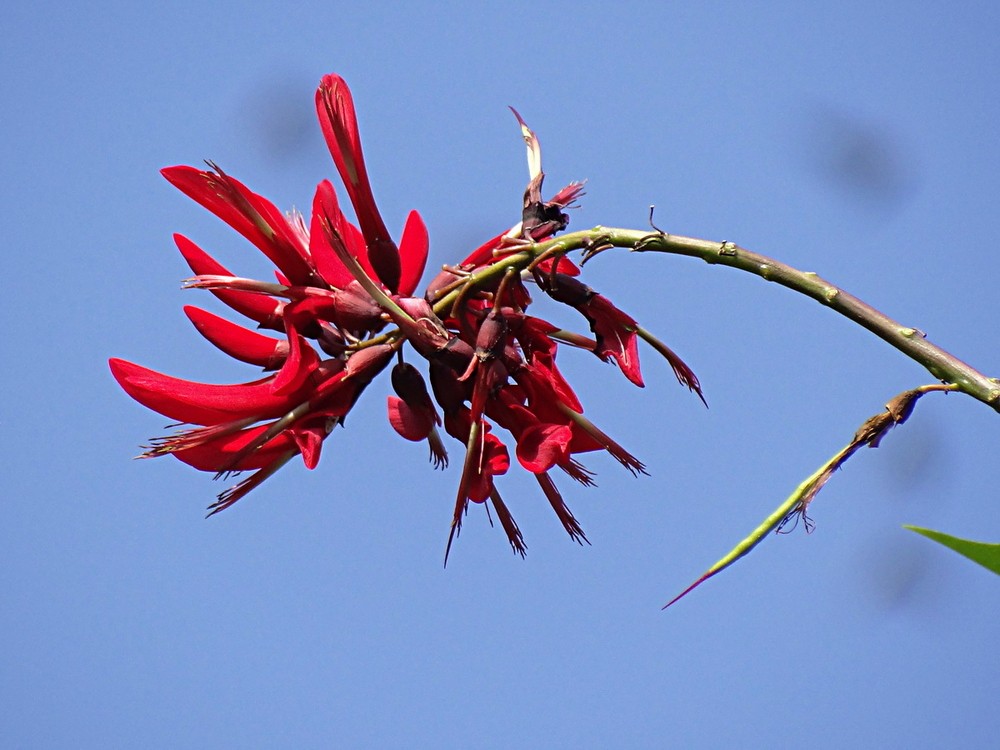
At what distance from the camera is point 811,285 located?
5.03 ft

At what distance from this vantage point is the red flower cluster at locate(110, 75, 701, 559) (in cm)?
183

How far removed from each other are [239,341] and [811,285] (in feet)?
3.16

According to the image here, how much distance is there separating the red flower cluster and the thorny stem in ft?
0.52

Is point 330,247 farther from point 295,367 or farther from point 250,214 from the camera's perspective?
point 295,367

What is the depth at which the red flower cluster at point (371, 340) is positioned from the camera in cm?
183

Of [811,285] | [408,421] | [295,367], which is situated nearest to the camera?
[811,285]

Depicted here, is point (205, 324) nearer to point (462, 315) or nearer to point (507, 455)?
point (462, 315)

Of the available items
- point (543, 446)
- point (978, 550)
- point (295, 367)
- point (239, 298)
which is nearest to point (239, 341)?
point (239, 298)

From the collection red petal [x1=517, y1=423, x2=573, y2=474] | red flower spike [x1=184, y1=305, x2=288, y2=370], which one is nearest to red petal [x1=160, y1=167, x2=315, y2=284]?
red flower spike [x1=184, y1=305, x2=288, y2=370]

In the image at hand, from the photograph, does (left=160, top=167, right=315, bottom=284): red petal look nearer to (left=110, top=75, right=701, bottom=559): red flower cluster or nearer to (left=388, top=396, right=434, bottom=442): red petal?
(left=110, top=75, right=701, bottom=559): red flower cluster

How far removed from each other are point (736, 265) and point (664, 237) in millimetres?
114

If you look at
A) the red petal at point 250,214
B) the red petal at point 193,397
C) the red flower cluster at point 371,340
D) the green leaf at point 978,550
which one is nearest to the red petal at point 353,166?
the red flower cluster at point 371,340

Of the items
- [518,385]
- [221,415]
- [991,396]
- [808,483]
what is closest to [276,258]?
[221,415]

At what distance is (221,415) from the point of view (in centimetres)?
188
